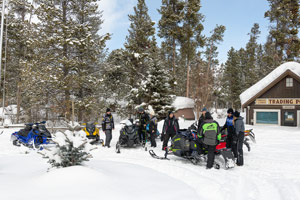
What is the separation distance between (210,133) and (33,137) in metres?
6.64

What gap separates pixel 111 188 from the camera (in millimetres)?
3814

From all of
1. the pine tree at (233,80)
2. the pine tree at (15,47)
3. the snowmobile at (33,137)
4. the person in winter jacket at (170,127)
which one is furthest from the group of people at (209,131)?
the pine tree at (233,80)

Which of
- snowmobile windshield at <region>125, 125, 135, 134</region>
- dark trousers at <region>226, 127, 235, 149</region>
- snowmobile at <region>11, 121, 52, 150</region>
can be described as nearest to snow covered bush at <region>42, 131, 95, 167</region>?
snowmobile windshield at <region>125, 125, 135, 134</region>

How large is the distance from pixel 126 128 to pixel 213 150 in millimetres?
3704

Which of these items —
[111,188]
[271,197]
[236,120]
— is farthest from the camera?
[236,120]

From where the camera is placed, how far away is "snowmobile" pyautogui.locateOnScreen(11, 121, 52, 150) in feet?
27.1

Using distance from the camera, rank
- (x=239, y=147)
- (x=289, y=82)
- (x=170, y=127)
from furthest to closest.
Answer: (x=289, y=82), (x=170, y=127), (x=239, y=147)

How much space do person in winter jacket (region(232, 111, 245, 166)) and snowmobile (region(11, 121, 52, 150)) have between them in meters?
6.74

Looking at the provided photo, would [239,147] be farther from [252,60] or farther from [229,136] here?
[252,60]

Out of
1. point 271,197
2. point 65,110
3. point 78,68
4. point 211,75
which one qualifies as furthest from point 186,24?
point 271,197

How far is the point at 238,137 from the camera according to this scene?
688cm

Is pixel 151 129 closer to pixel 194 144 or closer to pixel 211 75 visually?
pixel 194 144

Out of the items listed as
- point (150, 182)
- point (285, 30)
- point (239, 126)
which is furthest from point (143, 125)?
point (285, 30)

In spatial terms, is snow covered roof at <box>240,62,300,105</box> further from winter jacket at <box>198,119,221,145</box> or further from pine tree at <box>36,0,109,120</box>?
winter jacket at <box>198,119,221,145</box>
